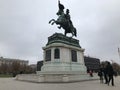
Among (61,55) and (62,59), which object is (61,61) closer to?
(62,59)

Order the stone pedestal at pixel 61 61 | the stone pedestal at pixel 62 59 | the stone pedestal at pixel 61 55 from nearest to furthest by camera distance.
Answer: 1. the stone pedestal at pixel 61 61
2. the stone pedestal at pixel 62 59
3. the stone pedestal at pixel 61 55

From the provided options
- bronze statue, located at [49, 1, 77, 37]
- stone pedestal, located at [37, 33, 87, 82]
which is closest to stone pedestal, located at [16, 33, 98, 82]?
stone pedestal, located at [37, 33, 87, 82]

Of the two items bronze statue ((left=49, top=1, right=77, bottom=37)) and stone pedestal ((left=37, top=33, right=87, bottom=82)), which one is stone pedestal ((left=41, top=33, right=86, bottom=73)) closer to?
stone pedestal ((left=37, top=33, right=87, bottom=82))

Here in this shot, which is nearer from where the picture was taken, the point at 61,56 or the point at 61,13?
the point at 61,56

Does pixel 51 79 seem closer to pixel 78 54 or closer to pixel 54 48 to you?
pixel 54 48

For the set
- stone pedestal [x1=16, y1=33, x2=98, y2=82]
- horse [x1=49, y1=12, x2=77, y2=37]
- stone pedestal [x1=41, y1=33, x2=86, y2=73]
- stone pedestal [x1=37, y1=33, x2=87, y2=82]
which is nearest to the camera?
stone pedestal [x1=16, y1=33, x2=98, y2=82]

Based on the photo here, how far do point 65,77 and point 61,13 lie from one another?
37.9 ft

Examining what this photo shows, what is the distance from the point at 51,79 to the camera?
19.4 metres

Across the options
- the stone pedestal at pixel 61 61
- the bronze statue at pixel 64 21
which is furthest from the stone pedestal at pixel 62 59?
the bronze statue at pixel 64 21

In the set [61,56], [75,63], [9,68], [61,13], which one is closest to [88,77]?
[75,63]

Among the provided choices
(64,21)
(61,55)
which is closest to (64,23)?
(64,21)

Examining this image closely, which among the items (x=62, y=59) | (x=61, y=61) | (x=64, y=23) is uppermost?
(x=64, y=23)

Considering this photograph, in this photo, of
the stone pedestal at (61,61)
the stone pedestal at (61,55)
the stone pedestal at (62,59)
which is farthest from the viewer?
the stone pedestal at (61,55)

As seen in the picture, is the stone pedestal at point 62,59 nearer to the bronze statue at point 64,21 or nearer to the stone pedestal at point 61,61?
the stone pedestal at point 61,61
